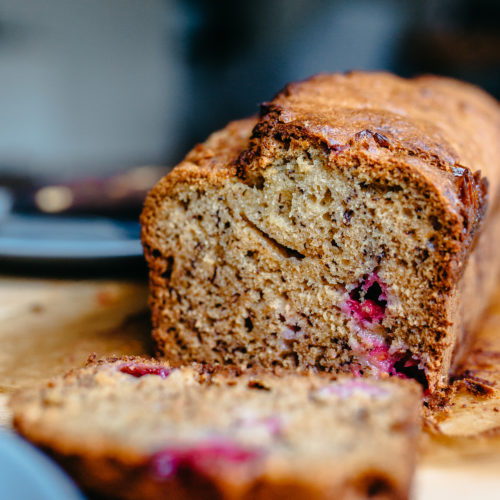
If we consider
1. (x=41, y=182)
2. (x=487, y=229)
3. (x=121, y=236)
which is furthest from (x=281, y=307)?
(x=41, y=182)

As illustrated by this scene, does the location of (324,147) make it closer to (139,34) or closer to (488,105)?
(488,105)

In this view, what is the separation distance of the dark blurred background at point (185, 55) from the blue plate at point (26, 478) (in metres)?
7.22

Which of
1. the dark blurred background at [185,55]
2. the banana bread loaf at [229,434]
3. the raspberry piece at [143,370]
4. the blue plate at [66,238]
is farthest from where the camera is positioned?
the dark blurred background at [185,55]

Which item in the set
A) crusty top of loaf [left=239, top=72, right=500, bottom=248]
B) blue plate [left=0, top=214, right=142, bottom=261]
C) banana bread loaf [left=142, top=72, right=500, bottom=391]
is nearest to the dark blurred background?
blue plate [left=0, top=214, right=142, bottom=261]

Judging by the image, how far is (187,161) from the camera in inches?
103

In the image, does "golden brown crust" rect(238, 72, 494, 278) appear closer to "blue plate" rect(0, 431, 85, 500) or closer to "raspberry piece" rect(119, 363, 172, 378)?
"raspberry piece" rect(119, 363, 172, 378)

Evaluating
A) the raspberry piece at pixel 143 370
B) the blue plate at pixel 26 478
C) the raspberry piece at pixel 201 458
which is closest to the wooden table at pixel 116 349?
the raspberry piece at pixel 143 370

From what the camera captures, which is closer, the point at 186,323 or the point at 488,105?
the point at 186,323

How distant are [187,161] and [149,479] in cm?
146

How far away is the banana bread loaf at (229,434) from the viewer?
56.6 inches

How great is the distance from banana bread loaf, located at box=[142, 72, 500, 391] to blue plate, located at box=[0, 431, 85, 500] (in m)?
1.29

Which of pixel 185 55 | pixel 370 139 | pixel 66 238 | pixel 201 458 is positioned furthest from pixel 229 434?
pixel 185 55

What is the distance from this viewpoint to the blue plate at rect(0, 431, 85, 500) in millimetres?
1252

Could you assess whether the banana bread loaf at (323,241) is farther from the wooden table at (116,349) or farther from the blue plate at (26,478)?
the blue plate at (26,478)
